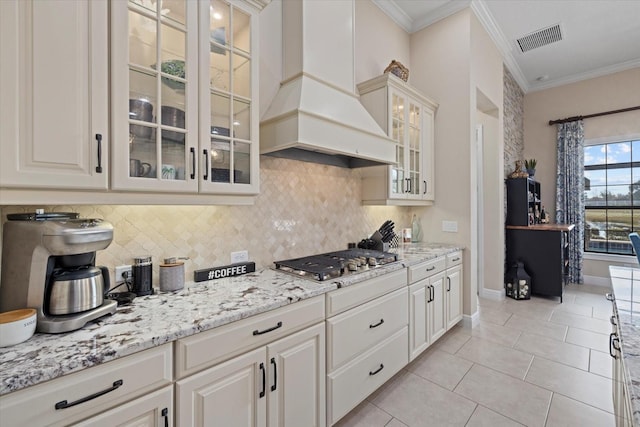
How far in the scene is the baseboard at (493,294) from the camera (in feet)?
13.6

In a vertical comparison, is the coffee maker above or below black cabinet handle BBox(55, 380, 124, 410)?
above

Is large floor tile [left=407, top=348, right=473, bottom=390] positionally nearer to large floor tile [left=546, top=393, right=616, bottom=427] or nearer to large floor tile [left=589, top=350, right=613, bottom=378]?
large floor tile [left=546, top=393, right=616, bottom=427]

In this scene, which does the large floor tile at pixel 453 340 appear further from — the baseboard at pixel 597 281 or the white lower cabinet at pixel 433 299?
the baseboard at pixel 597 281

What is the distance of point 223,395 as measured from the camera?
1222mm

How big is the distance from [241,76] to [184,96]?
0.40m

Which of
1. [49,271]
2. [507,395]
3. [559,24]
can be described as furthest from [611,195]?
[49,271]

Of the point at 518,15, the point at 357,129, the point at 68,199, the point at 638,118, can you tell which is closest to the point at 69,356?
the point at 68,199

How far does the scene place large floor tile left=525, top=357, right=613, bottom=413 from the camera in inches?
81.2

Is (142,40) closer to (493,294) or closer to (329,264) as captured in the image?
(329,264)

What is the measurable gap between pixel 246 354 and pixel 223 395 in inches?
6.9

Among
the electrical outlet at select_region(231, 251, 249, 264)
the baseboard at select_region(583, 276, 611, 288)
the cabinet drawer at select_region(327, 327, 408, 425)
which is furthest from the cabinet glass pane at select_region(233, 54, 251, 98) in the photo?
the baseboard at select_region(583, 276, 611, 288)

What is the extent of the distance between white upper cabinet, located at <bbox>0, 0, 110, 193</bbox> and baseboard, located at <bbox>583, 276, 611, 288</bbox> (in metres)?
6.96

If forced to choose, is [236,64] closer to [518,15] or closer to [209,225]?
[209,225]

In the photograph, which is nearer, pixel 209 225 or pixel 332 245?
pixel 209 225
